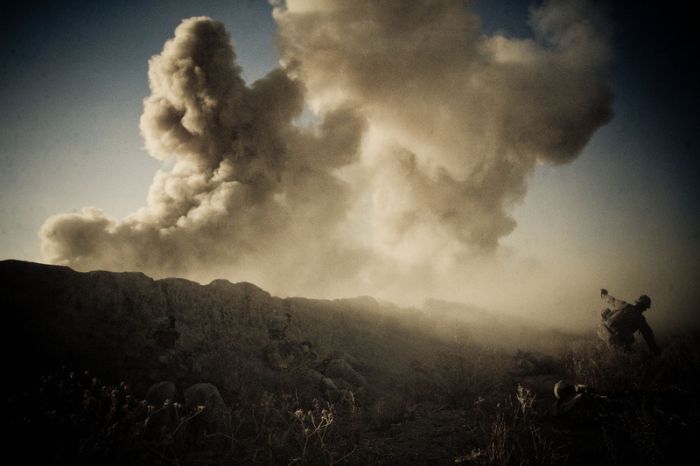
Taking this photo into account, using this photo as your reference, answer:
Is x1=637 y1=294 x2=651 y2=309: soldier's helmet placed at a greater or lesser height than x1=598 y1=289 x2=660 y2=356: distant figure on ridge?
greater

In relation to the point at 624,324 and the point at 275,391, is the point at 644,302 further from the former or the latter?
the point at 275,391

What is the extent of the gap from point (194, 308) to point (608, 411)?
30.5 ft

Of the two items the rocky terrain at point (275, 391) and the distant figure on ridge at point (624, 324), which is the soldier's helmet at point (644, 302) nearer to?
the distant figure on ridge at point (624, 324)

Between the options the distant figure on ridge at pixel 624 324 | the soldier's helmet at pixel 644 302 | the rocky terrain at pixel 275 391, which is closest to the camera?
the rocky terrain at pixel 275 391

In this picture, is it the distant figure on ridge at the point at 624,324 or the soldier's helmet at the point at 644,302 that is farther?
the soldier's helmet at the point at 644,302

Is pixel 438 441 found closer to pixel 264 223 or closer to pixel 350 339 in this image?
pixel 350 339

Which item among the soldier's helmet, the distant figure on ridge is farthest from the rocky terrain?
the soldier's helmet

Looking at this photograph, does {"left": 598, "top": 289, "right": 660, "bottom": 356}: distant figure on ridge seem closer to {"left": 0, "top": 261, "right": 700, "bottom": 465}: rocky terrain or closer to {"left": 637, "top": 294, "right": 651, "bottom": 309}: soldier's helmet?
{"left": 637, "top": 294, "right": 651, "bottom": 309}: soldier's helmet

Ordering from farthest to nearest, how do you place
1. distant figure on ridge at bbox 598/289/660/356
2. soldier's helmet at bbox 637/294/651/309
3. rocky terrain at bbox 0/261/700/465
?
soldier's helmet at bbox 637/294/651/309 → distant figure on ridge at bbox 598/289/660/356 → rocky terrain at bbox 0/261/700/465

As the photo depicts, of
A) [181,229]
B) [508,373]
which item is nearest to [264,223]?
[181,229]

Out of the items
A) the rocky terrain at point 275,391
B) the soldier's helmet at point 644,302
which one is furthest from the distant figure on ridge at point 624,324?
the rocky terrain at point 275,391

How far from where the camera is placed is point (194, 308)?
321 inches

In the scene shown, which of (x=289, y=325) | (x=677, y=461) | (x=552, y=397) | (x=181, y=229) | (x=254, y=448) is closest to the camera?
(x=677, y=461)

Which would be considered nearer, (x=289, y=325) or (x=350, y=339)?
(x=289, y=325)
